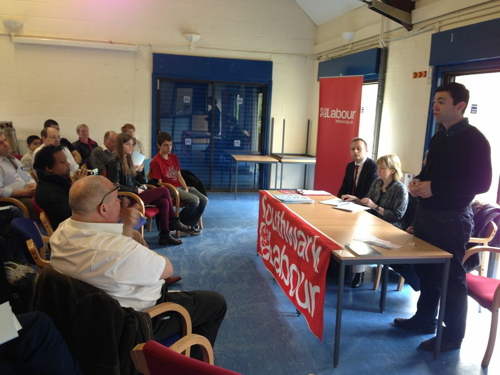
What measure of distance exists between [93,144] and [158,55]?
1.85 meters

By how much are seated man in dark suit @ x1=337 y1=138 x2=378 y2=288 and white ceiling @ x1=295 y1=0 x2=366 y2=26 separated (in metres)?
2.71

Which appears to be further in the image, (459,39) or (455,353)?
(459,39)

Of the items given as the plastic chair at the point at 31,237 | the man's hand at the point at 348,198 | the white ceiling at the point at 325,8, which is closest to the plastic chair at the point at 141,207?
the plastic chair at the point at 31,237

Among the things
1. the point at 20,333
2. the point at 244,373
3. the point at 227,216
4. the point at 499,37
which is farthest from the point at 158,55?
the point at 20,333

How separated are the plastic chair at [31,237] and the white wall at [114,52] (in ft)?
16.4

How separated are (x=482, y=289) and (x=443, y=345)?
0.43 meters

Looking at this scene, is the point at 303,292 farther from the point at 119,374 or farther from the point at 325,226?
the point at 119,374

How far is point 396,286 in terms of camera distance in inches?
153

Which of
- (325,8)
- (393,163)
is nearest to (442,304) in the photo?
(393,163)

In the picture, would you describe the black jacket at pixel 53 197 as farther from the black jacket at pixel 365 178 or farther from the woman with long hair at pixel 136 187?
the black jacket at pixel 365 178

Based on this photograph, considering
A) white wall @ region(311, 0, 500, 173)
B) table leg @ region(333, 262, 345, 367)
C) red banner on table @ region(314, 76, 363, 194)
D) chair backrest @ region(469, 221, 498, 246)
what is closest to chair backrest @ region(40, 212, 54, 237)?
table leg @ region(333, 262, 345, 367)

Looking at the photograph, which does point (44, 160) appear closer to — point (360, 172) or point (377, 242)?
point (377, 242)

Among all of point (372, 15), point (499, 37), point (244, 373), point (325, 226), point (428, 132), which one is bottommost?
point (244, 373)

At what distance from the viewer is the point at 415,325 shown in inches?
120
